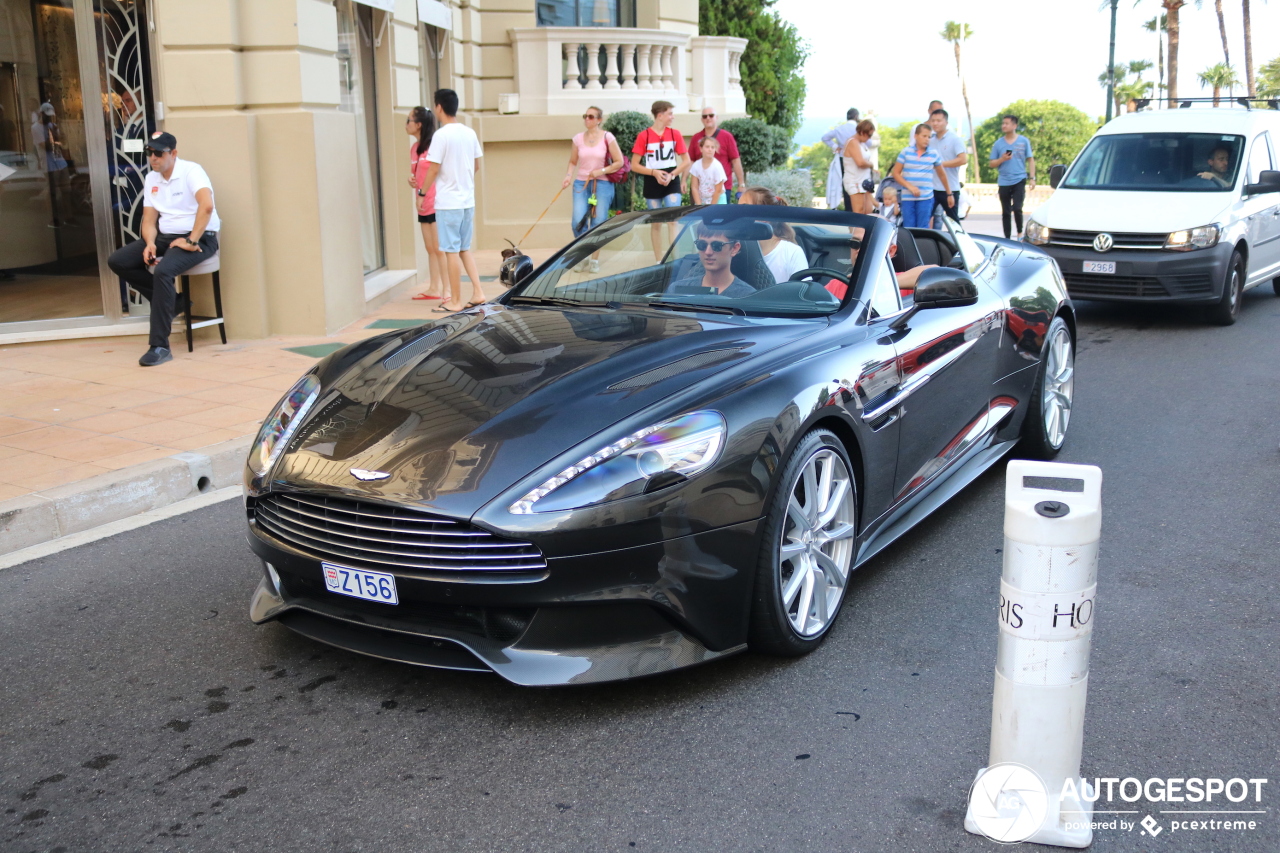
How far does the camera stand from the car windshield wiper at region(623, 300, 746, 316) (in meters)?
4.59

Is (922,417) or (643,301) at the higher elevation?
(643,301)

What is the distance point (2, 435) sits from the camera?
654cm

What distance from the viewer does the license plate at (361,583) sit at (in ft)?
10.9

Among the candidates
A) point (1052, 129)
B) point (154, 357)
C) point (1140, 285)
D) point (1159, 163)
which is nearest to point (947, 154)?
point (1159, 163)

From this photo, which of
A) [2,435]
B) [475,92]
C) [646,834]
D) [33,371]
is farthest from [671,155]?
[646,834]

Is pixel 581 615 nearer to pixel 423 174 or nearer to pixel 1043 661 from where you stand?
pixel 1043 661

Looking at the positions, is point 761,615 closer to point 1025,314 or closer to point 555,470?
point 555,470

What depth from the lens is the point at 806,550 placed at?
3.78m

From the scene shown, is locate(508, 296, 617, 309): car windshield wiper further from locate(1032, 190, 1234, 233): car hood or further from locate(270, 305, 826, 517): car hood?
locate(1032, 190, 1234, 233): car hood

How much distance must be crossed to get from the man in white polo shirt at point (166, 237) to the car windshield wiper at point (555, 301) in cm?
450

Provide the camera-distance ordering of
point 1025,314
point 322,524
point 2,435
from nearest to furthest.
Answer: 1. point 322,524
2. point 1025,314
3. point 2,435

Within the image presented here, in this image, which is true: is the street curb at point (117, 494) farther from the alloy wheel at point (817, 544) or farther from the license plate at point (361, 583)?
the alloy wheel at point (817, 544)

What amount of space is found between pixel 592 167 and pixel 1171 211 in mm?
5909

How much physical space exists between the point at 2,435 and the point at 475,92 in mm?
11334
